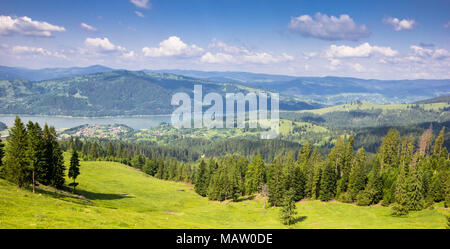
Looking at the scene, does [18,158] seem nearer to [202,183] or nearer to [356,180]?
[202,183]

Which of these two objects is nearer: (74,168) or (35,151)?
(35,151)

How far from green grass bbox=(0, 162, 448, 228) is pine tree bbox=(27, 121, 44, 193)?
15.0ft

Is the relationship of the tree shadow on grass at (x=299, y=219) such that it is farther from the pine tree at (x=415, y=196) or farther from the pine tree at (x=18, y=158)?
the pine tree at (x=18, y=158)

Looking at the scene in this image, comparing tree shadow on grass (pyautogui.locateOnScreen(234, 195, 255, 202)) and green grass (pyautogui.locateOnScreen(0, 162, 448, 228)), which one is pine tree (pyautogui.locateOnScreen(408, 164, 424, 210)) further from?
tree shadow on grass (pyautogui.locateOnScreen(234, 195, 255, 202))

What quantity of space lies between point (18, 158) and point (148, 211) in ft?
104

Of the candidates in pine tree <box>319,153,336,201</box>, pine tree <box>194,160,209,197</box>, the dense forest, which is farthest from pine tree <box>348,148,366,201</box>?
pine tree <box>194,160,209,197</box>

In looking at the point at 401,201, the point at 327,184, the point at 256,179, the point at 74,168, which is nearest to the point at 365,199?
the point at 327,184

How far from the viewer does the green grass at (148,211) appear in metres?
33.1

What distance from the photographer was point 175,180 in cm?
15075

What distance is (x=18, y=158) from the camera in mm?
51469

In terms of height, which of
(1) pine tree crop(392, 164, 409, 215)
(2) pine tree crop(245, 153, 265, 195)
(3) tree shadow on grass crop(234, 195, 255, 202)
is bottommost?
(3) tree shadow on grass crop(234, 195, 255, 202)

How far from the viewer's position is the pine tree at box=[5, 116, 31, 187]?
168 feet

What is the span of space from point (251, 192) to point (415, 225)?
62.9m
